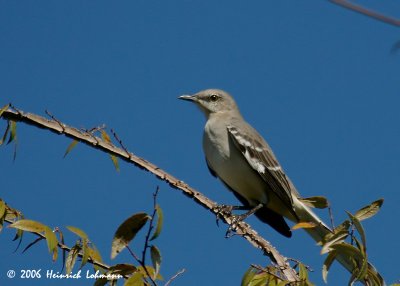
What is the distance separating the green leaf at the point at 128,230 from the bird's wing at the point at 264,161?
11.2ft

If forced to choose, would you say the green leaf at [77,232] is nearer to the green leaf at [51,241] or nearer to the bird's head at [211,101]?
the green leaf at [51,241]

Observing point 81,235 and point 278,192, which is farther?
point 278,192

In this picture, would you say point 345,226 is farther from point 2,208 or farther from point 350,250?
point 2,208

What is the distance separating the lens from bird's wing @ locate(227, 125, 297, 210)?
20.3 ft

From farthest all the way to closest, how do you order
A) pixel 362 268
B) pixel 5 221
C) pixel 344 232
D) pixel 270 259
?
pixel 270 259 < pixel 5 221 < pixel 344 232 < pixel 362 268

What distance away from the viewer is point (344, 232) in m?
2.70

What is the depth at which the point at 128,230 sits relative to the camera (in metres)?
2.90

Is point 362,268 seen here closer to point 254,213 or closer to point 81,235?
point 81,235

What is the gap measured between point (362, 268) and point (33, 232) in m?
1.56

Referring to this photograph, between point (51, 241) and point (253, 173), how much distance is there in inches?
151

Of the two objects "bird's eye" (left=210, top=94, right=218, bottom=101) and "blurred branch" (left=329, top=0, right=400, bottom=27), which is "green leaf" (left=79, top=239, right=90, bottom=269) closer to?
"blurred branch" (left=329, top=0, right=400, bottom=27)


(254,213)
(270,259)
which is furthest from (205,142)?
(270,259)

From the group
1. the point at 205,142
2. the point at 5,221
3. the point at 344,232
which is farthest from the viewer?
the point at 205,142

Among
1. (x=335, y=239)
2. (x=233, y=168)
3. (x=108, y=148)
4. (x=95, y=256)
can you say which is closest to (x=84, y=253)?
(x=95, y=256)
